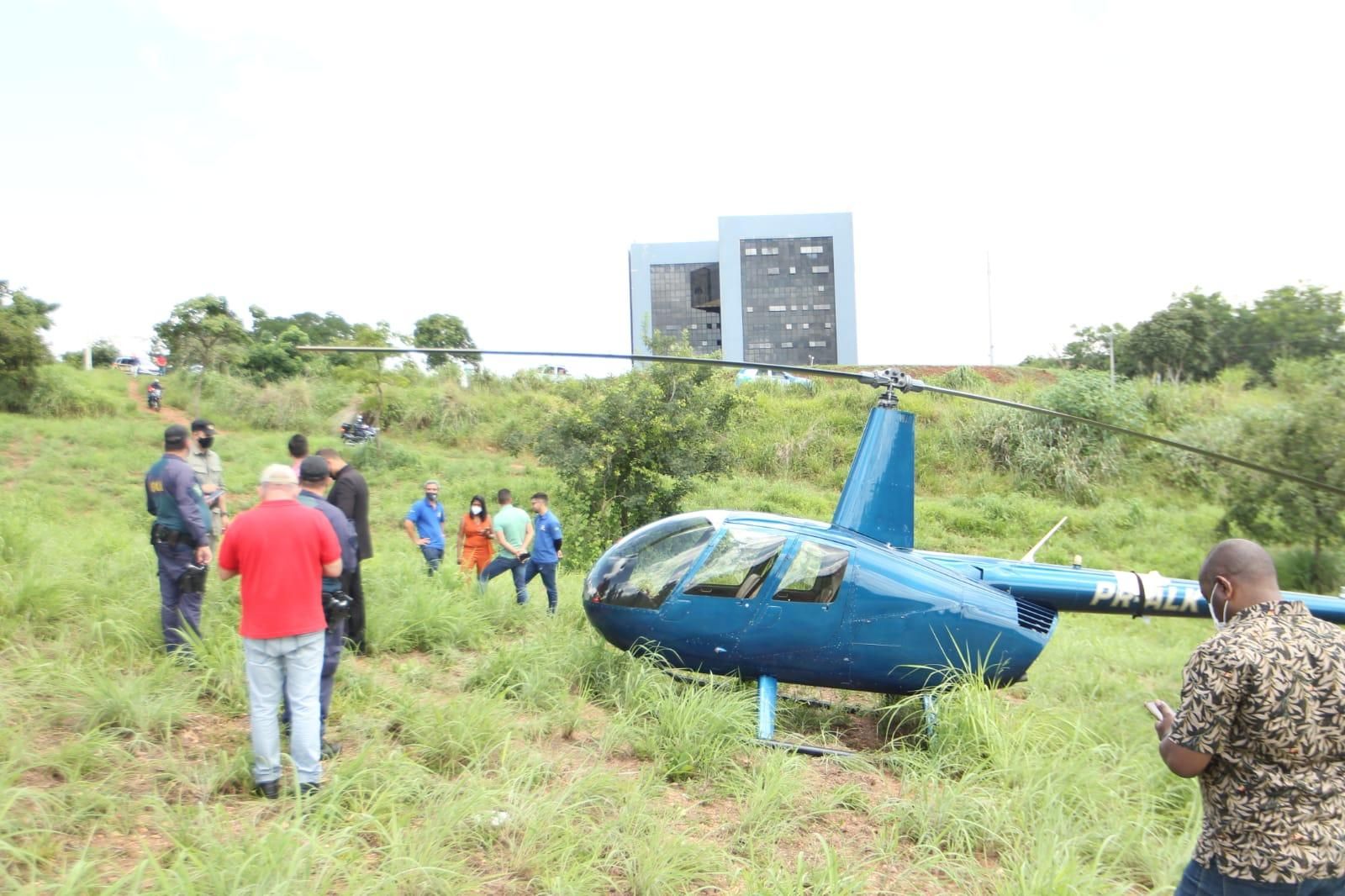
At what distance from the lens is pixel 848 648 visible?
5.79 meters

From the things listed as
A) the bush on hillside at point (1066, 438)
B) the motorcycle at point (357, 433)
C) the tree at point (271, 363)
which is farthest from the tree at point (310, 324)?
the bush on hillside at point (1066, 438)

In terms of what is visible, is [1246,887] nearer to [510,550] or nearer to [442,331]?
[510,550]

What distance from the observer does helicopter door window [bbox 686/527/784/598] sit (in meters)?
5.82

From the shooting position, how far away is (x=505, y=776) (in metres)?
4.16

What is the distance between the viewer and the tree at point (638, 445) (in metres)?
15.7

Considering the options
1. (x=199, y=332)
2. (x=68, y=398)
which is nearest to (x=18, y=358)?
(x=68, y=398)

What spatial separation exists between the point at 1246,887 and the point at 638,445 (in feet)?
44.5

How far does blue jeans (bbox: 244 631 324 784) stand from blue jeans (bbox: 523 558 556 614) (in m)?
4.74

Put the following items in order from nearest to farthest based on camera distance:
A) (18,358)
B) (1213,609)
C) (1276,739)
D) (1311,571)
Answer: (1276,739) < (1213,609) < (1311,571) < (18,358)

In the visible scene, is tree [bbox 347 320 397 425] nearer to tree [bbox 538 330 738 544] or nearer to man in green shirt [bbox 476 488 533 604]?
tree [bbox 538 330 738 544]

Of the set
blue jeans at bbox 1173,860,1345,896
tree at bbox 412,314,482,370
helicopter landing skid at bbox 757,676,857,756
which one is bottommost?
helicopter landing skid at bbox 757,676,857,756

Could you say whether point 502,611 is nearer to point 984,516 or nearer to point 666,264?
point 984,516

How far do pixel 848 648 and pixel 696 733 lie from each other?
134 cm

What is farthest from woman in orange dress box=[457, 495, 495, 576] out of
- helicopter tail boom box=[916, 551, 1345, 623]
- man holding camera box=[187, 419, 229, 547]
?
helicopter tail boom box=[916, 551, 1345, 623]
